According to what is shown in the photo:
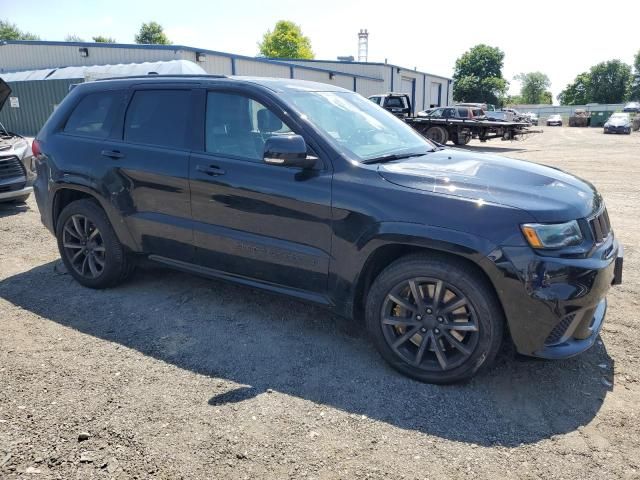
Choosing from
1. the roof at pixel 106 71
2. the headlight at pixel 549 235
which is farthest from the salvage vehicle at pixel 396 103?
the headlight at pixel 549 235

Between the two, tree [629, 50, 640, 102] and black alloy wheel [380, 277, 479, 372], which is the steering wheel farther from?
tree [629, 50, 640, 102]

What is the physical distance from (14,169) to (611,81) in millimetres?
89138

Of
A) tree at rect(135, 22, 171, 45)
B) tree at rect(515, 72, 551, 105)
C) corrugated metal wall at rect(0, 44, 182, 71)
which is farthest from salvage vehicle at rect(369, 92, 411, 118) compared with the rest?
tree at rect(515, 72, 551, 105)

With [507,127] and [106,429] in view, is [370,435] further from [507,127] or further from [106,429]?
[507,127]

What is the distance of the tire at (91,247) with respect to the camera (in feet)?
14.5

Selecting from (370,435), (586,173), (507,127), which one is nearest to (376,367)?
(370,435)

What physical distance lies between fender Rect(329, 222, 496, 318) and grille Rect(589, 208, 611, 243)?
2.25 feet

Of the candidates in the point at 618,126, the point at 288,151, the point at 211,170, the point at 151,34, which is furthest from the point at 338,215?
the point at 151,34

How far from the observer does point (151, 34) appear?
79.9m

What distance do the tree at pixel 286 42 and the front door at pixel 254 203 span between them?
226ft

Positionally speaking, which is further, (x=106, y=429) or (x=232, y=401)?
(x=232, y=401)

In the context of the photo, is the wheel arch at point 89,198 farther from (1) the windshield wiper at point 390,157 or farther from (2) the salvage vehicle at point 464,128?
(2) the salvage vehicle at point 464,128

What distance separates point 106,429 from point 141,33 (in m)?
88.9

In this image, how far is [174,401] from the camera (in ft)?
9.78
